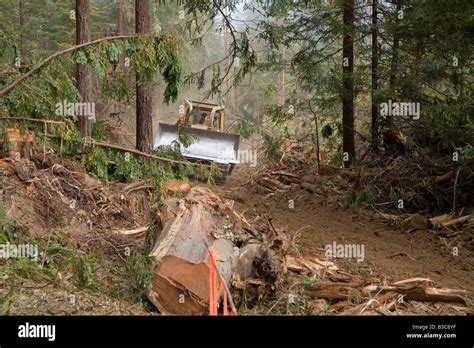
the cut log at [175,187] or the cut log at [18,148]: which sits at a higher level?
the cut log at [18,148]

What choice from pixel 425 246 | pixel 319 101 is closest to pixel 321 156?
pixel 319 101

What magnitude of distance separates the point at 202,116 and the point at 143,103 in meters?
6.78

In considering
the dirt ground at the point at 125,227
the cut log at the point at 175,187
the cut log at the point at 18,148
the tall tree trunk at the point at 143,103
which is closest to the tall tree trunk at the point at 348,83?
the dirt ground at the point at 125,227

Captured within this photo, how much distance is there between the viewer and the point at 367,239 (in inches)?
366

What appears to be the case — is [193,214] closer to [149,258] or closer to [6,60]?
[149,258]

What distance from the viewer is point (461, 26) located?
8.81 m

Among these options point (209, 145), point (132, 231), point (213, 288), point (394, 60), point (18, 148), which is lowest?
point (132, 231)

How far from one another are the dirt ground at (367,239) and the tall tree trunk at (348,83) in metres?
2.02

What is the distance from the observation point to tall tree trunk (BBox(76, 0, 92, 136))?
10.8 metres

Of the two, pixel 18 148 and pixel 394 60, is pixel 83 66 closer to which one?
pixel 18 148

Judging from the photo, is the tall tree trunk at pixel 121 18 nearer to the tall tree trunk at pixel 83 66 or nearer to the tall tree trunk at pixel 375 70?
the tall tree trunk at pixel 83 66

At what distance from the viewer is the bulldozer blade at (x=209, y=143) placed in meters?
15.5

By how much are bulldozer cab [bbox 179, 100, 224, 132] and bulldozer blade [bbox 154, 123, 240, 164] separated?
1.70 m

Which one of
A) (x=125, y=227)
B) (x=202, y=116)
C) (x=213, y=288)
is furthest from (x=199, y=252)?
(x=202, y=116)
